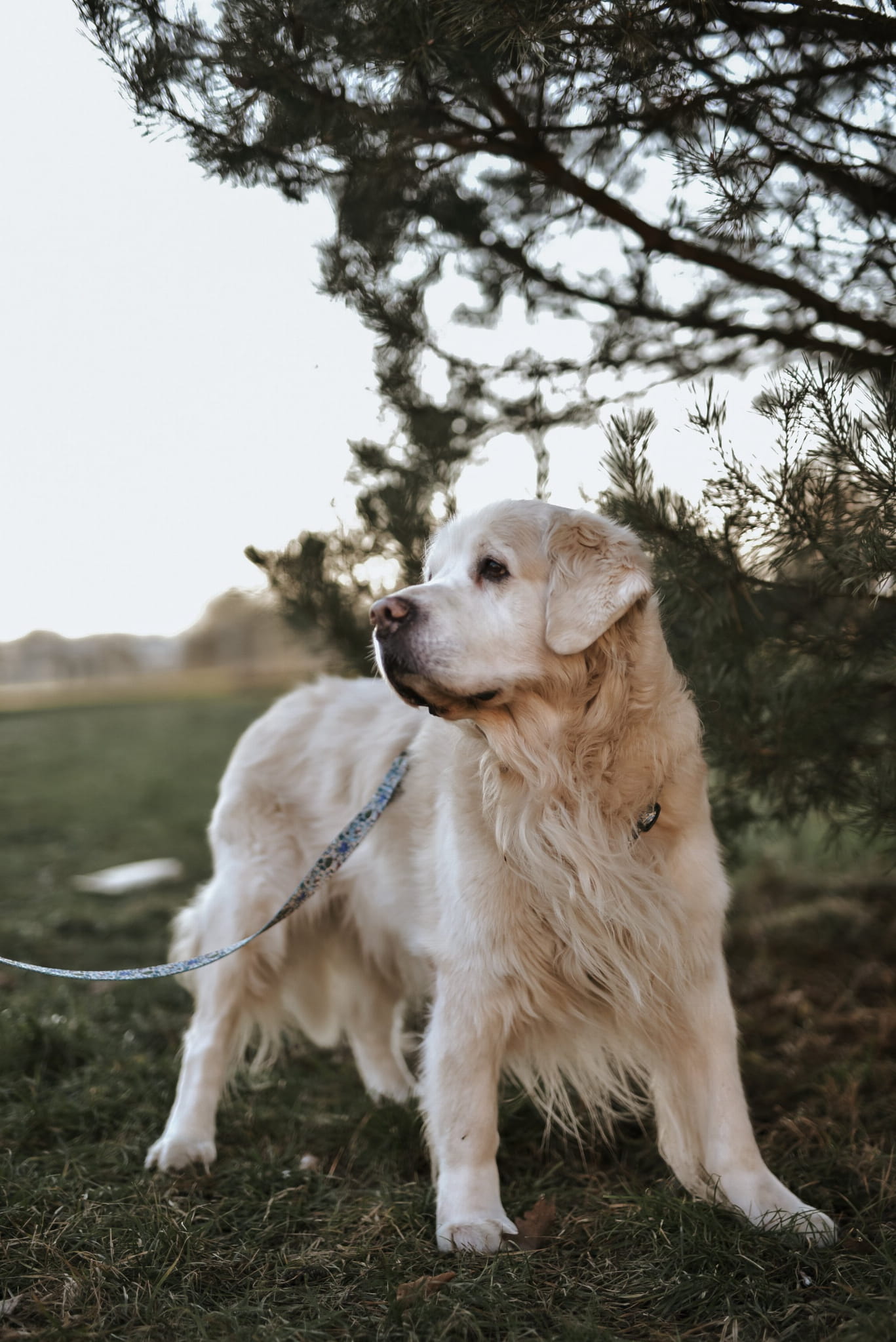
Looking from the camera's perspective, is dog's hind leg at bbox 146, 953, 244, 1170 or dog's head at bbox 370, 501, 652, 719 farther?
dog's hind leg at bbox 146, 953, 244, 1170

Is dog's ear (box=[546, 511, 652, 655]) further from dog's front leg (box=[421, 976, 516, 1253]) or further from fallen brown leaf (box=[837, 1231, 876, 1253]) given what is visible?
fallen brown leaf (box=[837, 1231, 876, 1253])

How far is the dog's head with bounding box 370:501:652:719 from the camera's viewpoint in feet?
7.62

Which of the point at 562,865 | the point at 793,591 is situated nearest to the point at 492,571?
the point at 562,865

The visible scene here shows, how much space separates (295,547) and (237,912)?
138cm

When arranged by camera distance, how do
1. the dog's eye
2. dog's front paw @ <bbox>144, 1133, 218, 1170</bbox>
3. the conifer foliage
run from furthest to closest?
dog's front paw @ <bbox>144, 1133, 218, 1170</bbox> < the dog's eye < the conifer foliage

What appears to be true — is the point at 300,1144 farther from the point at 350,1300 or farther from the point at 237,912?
the point at 350,1300

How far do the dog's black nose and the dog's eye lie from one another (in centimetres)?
23

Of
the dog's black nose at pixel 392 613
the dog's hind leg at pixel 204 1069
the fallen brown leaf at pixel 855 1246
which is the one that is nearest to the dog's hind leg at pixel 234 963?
the dog's hind leg at pixel 204 1069

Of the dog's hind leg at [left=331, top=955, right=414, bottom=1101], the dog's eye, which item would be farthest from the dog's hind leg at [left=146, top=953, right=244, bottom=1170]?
the dog's eye

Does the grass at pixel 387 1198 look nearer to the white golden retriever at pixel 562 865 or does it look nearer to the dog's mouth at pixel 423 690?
the white golden retriever at pixel 562 865

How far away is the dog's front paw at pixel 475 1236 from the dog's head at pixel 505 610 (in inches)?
44.8

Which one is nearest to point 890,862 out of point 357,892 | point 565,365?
point 357,892

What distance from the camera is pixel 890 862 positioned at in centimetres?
327

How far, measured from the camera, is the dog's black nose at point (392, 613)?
2.32m
